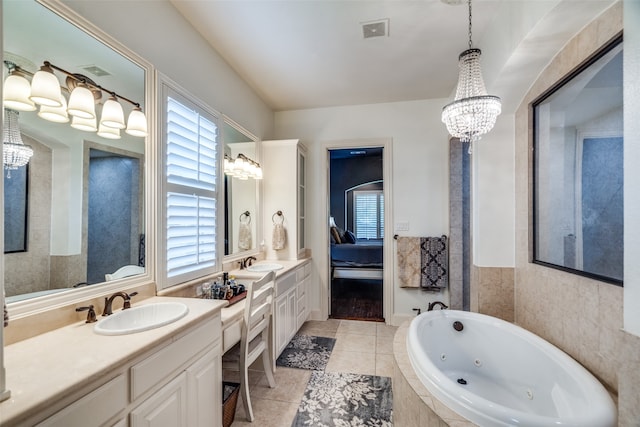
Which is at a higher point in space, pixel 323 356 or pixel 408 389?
pixel 408 389

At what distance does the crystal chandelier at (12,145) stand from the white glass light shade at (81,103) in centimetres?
21

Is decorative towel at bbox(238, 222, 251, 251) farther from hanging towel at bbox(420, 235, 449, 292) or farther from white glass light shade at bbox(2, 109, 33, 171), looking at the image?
hanging towel at bbox(420, 235, 449, 292)

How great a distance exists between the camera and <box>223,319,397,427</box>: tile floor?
189 centimetres

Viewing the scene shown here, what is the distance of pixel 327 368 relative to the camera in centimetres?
244

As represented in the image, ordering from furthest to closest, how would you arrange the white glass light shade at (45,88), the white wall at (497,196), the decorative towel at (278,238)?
the decorative towel at (278,238)
the white wall at (497,196)
the white glass light shade at (45,88)

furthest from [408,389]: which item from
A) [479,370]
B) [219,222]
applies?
[219,222]

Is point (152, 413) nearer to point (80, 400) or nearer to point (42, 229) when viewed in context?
point (80, 400)

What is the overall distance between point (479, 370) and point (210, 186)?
8.21 feet

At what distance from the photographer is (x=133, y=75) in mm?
1615

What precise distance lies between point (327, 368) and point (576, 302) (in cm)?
185

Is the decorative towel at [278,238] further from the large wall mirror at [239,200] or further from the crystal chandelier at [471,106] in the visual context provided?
the crystal chandelier at [471,106]

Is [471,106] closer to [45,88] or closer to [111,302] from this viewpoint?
[45,88]

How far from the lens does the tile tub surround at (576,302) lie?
0.98 metres

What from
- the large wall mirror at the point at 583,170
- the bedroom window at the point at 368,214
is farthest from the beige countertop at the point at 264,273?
the bedroom window at the point at 368,214
